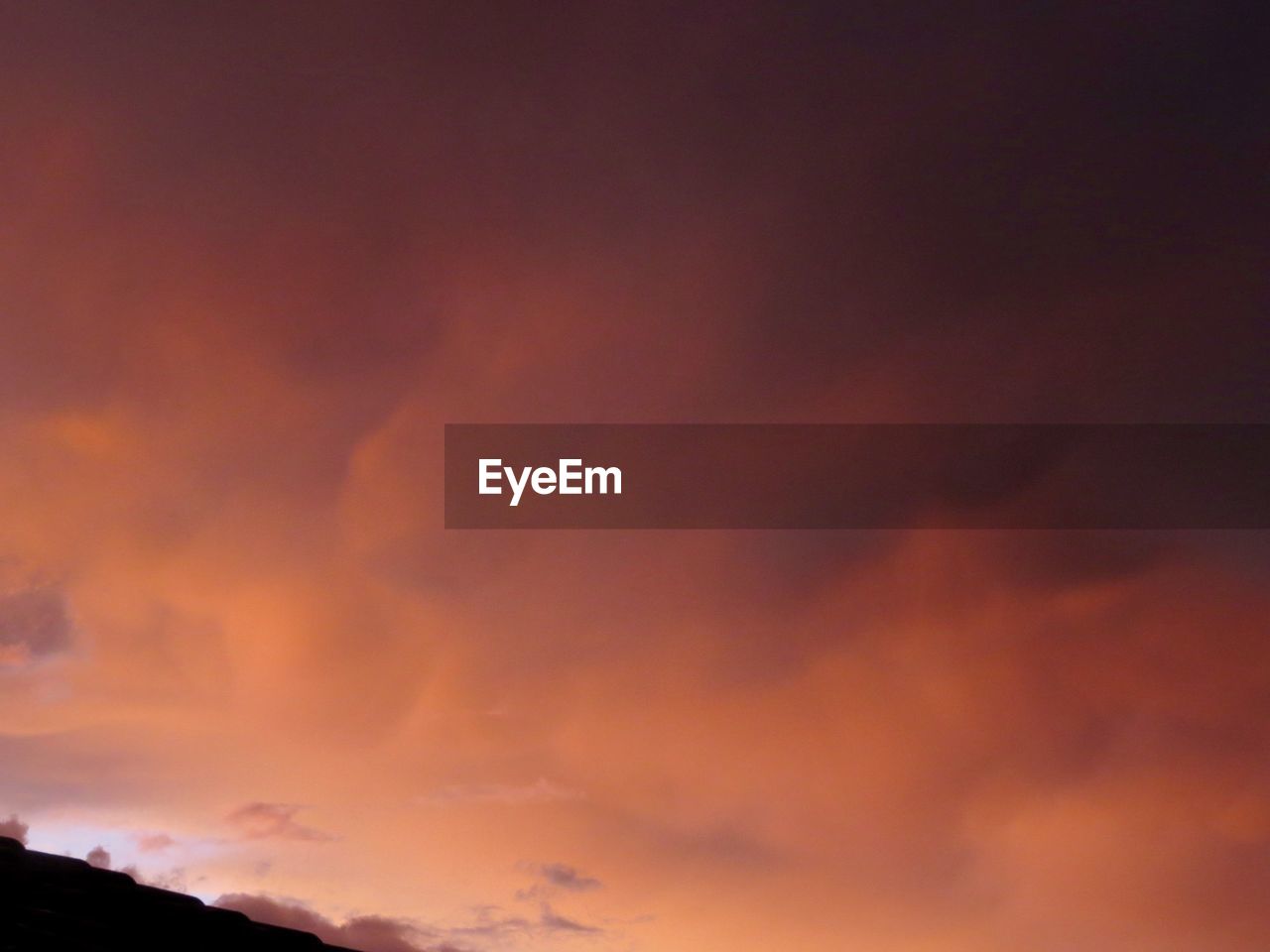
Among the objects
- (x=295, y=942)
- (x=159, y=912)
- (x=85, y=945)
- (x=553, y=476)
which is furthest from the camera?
(x=553, y=476)

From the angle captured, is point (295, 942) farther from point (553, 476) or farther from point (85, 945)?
point (553, 476)

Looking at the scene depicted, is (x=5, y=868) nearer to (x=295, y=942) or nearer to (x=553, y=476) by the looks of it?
(x=295, y=942)

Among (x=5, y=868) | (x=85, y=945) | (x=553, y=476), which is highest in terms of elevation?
(x=553, y=476)

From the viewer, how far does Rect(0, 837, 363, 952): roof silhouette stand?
13570mm

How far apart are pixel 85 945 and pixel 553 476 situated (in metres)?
34.1

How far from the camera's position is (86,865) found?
16797mm

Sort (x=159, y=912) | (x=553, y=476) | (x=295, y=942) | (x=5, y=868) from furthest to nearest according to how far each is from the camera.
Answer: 1. (x=553, y=476)
2. (x=295, y=942)
3. (x=159, y=912)
4. (x=5, y=868)

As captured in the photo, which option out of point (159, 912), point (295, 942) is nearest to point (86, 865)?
point (159, 912)

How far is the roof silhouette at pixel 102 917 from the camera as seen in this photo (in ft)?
44.5

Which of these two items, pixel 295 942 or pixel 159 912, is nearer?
pixel 159 912

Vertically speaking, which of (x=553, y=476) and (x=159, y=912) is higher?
(x=553, y=476)

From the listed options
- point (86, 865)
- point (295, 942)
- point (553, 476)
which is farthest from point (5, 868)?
point (553, 476)

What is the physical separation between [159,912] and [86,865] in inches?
53.8

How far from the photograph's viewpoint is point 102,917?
15.2 metres
